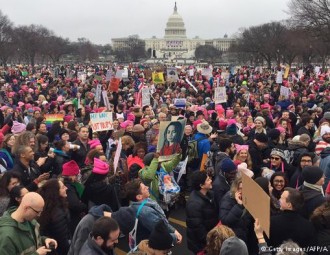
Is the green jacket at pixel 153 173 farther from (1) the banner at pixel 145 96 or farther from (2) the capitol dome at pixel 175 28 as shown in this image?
(2) the capitol dome at pixel 175 28

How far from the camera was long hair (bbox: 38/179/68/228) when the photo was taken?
474 cm

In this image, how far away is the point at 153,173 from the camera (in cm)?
604

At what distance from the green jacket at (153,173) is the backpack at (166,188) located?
5 cm

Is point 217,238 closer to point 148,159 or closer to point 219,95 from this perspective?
point 148,159

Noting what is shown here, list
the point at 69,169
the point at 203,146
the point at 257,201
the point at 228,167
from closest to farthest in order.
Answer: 1. the point at 257,201
2. the point at 69,169
3. the point at 228,167
4. the point at 203,146

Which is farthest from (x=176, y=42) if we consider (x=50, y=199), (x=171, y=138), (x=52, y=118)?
(x=50, y=199)

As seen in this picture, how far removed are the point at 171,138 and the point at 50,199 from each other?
6.78 feet

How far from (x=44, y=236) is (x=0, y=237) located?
30.5 inches

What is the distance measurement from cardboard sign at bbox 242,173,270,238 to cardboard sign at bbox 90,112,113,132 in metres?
5.47

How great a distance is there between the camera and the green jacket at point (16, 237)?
3892 mm

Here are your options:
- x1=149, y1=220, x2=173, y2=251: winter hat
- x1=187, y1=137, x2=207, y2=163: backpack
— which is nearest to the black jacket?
x1=149, y1=220, x2=173, y2=251: winter hat

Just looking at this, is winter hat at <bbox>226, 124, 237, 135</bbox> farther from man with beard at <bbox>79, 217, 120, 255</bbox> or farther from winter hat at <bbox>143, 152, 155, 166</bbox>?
man with beard at <bbox>79, 217, 120, 255</bbox>

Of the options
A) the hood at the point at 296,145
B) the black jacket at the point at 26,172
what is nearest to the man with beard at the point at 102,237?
the black jacket at the point at 26,172

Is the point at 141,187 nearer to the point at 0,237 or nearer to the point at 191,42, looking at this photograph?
the point at 0,237
